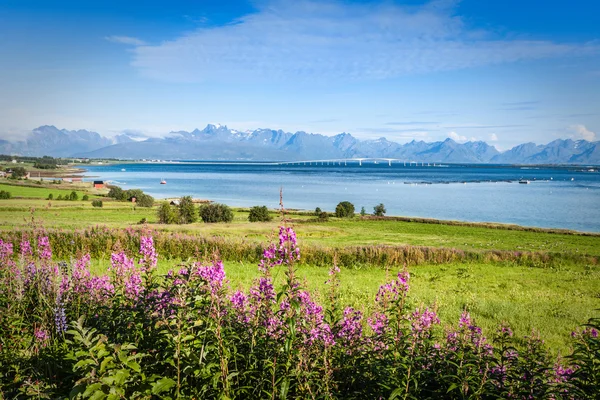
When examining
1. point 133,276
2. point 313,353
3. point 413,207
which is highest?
point 133,276

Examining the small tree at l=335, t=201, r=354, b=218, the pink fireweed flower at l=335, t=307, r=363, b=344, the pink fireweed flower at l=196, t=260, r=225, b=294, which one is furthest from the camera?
the small tree at l=335, t=201, r=354, b=218

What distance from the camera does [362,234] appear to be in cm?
4559

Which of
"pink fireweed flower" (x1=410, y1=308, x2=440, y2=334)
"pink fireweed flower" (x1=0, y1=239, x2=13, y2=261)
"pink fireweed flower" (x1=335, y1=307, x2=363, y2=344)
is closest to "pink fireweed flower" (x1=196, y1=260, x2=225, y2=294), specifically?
"pink fireweed flower" (x1=335, y1=307, x2=363, y2=344)

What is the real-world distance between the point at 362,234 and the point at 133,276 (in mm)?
40777

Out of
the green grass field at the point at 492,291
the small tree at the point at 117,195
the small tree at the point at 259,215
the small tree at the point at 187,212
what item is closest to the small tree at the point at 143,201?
the small tree at the point at 117,195

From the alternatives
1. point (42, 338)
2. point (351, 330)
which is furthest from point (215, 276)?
point (42, 338)

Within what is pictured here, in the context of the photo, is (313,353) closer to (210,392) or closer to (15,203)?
(210,392)

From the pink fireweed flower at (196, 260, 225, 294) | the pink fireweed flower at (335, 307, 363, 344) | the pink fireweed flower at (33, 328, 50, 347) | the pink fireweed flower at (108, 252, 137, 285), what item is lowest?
the pink fireweed flower at (33, 328, 50, 347)

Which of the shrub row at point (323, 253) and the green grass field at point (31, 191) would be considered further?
the green grass field at point (31, 191)

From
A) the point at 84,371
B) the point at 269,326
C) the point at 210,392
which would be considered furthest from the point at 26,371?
the point at 269,326

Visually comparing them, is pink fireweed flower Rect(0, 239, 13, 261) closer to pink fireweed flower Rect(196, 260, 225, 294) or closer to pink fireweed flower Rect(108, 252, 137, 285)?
pink fireweed flower Rect(108, 252, 137, 285)

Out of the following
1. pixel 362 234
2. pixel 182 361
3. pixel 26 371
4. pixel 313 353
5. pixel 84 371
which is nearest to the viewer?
pixel 84 371

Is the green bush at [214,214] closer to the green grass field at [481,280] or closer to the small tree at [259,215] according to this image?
the small tree at [259,215]

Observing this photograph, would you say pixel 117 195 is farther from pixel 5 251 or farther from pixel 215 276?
pixel 215 276
